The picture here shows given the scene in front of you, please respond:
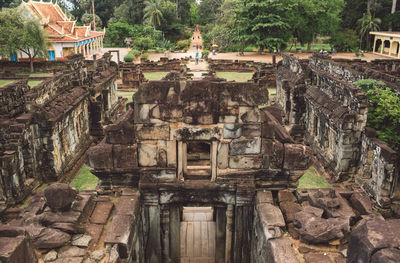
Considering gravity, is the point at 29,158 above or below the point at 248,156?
below

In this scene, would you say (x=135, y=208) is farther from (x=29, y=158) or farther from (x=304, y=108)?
(x=304, y=108)

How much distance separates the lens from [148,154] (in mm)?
8625

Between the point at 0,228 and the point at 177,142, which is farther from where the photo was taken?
the point at 177,142

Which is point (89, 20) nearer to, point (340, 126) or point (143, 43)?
point (143, 43)

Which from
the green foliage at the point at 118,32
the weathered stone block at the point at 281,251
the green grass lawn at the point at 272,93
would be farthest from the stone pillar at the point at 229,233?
the green foliage at the point at 118,32

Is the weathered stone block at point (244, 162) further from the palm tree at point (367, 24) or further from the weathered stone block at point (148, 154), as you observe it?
the palm tree at point (367, 24)

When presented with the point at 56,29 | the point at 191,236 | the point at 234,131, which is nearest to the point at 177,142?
the point at 234,131

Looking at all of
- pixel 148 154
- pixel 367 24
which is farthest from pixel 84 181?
pixel 367 24

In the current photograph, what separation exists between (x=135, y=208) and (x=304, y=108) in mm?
13020

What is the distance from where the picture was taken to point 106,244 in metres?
7.30

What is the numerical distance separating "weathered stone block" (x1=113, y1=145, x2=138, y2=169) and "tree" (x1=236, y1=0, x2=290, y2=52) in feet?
125

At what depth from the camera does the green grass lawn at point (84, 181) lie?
47.9 feet

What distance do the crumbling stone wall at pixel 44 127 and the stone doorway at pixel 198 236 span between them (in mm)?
5985

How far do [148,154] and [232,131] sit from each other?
7.08 feet
